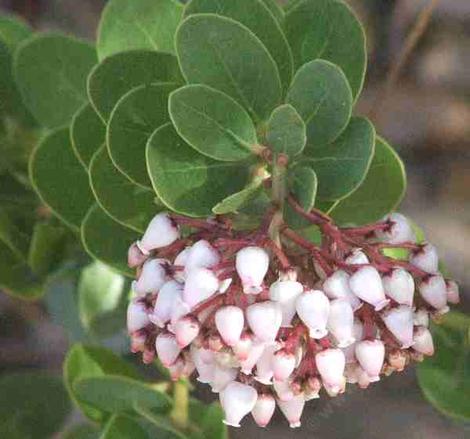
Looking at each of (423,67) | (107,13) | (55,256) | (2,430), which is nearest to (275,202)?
(107,13)

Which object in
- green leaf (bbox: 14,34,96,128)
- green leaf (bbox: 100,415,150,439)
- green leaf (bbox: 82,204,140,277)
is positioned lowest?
green leaf (bbox: 100,415,150,439)

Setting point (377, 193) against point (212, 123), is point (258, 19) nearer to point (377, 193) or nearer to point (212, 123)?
point (212, 123)

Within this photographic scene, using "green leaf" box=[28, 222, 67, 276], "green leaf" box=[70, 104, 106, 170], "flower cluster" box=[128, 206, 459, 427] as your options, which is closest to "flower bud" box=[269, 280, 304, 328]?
"flower cluster" box=[128, 206, 459, 427]

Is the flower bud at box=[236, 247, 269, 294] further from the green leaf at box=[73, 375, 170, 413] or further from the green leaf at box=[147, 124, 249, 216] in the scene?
the green leaf at box=[73, 375, 170, 413]

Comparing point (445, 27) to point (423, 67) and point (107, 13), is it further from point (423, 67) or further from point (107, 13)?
point (107, 13)

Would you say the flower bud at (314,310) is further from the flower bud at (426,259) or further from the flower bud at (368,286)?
the flower bud at (426,259)

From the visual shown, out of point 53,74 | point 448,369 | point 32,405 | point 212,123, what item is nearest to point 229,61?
point 212,123

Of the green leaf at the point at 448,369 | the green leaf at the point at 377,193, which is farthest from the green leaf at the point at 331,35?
the green leaf at the point at 448,369
